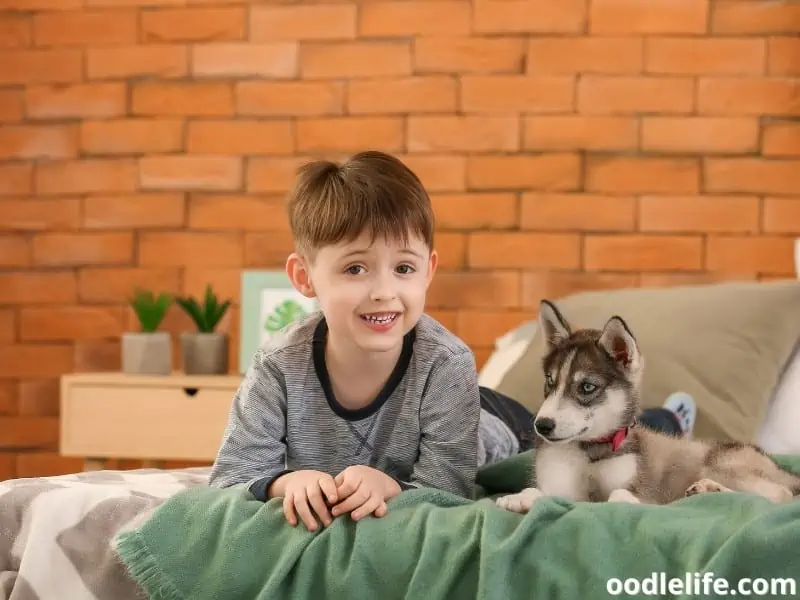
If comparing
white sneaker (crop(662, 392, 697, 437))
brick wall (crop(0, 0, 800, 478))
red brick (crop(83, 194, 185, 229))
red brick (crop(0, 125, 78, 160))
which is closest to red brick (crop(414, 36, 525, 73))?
brick wall (crop(0, 0, 800, 478))

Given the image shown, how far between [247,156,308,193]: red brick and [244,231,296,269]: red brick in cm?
17

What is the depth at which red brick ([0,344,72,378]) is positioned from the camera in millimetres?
4027

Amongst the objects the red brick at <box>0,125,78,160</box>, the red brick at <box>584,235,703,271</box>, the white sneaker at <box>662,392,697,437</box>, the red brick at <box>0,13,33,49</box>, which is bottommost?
the white sneaker at <box>662,392,697,437</box>

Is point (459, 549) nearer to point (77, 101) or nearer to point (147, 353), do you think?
point (147, 353)

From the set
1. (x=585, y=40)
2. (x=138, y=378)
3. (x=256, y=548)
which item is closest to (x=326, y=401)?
(x=256, y=548)

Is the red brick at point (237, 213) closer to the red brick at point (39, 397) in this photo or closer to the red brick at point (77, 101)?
the red brick at point (77, 101)

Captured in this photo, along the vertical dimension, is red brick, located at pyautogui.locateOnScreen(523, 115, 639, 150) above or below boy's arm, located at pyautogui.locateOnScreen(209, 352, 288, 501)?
above

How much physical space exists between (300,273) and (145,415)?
1.92 m

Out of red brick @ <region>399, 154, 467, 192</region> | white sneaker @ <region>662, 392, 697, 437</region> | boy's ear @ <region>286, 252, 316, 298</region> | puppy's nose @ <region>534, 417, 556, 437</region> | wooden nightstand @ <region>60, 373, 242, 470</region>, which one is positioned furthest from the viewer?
red brick @ <region>399, 154, 467, 192</region>

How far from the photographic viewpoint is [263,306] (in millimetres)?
3740

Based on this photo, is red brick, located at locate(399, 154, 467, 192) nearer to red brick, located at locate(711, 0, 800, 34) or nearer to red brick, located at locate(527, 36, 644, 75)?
red brick, located at locate(527, 36, 644, 75)

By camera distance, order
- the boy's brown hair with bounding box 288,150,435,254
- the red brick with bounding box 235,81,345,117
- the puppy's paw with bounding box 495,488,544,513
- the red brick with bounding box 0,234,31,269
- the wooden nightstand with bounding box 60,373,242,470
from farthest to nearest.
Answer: the red brick with bounding box 0,234,31,269 → the red brick with bounding box 235,81,345,117 → the wooden nightstand with bounding box 60,373,242,470 → the boy's brown hair with bounding box 288,150,435,254 → the puppy's paw with bounding box 495,488,544,513

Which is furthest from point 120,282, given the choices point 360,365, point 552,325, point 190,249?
point 552,325

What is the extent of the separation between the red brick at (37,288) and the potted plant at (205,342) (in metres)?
0.59
